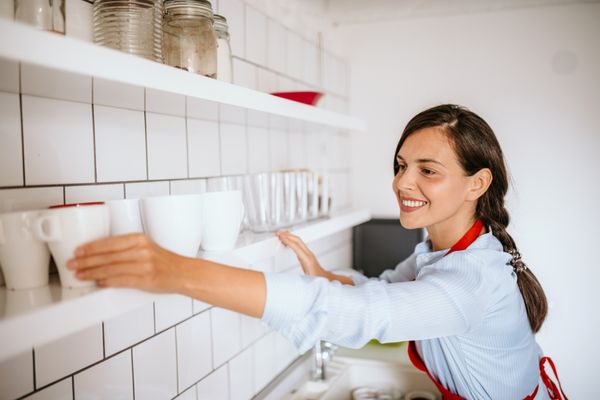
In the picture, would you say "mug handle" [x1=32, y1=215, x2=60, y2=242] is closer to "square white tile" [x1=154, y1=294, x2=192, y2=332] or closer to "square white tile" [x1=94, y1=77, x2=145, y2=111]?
"square white tile" [x1=94, y1=77, x2=145, y2=111]

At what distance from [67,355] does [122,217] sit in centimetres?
28

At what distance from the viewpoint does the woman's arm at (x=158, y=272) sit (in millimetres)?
638

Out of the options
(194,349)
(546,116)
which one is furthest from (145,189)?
(546,116)

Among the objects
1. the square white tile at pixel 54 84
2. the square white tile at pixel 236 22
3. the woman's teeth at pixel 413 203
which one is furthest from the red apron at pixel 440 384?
the square white tile at pixel 54 84

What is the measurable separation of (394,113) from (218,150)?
1.29 m

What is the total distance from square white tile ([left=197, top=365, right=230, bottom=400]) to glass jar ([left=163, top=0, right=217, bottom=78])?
0.78 m

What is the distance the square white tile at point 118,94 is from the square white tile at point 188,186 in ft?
0.68

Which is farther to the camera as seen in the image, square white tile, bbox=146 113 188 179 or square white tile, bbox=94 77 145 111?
square white tile, bbox=146 113 188 179

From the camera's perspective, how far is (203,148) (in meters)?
1.24

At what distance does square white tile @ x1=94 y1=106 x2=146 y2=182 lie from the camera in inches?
36.1

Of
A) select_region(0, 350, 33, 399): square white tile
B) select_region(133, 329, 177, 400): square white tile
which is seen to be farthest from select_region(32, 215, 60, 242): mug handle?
select_region(133, 329, 177, 400): square white tile

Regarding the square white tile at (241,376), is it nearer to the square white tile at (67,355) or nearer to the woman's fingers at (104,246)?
the square white tile at (67,355)

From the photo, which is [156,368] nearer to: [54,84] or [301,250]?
[301,250]

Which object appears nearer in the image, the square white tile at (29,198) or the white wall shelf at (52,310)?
the white wall shelf at (52,310)
